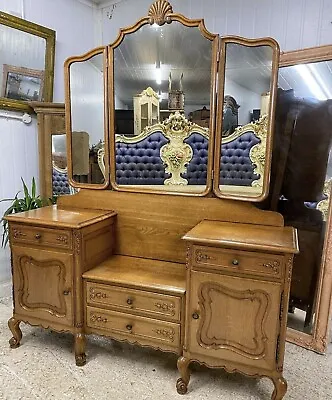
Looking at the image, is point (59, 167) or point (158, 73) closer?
point (158, 73)

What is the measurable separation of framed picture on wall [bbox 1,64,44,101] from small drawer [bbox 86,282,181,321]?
182 cm

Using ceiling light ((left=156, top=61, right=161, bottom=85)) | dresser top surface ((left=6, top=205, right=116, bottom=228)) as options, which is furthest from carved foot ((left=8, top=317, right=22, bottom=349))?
ceiling light ((left=156, top=61, right=161, bottom=85))

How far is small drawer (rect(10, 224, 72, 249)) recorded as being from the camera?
70.1 inches

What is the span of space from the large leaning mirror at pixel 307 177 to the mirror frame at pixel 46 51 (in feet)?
6.43

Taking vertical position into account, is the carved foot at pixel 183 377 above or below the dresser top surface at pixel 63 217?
below

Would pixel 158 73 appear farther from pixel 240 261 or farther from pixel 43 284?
pixel 43 284

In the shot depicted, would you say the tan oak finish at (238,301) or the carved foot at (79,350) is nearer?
the tan oak finish at (238,301)

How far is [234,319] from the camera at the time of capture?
1544 mm

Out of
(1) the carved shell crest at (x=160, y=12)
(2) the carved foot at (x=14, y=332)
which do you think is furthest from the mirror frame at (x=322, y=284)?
(2) the carved foot at (x=14, y=332)

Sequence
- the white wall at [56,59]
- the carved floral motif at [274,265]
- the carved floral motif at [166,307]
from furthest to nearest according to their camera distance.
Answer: the white wall at [56,59], the carved floral motif at [166,307], the carved floral motif at [274,265]

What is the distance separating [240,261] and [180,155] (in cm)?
76

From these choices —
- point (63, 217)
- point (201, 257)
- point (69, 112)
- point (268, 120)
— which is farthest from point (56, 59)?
point (201, 257)

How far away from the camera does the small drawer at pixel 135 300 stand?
5.49ft

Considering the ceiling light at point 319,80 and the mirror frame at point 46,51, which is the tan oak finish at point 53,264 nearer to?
the mirror frame at point 46,51
